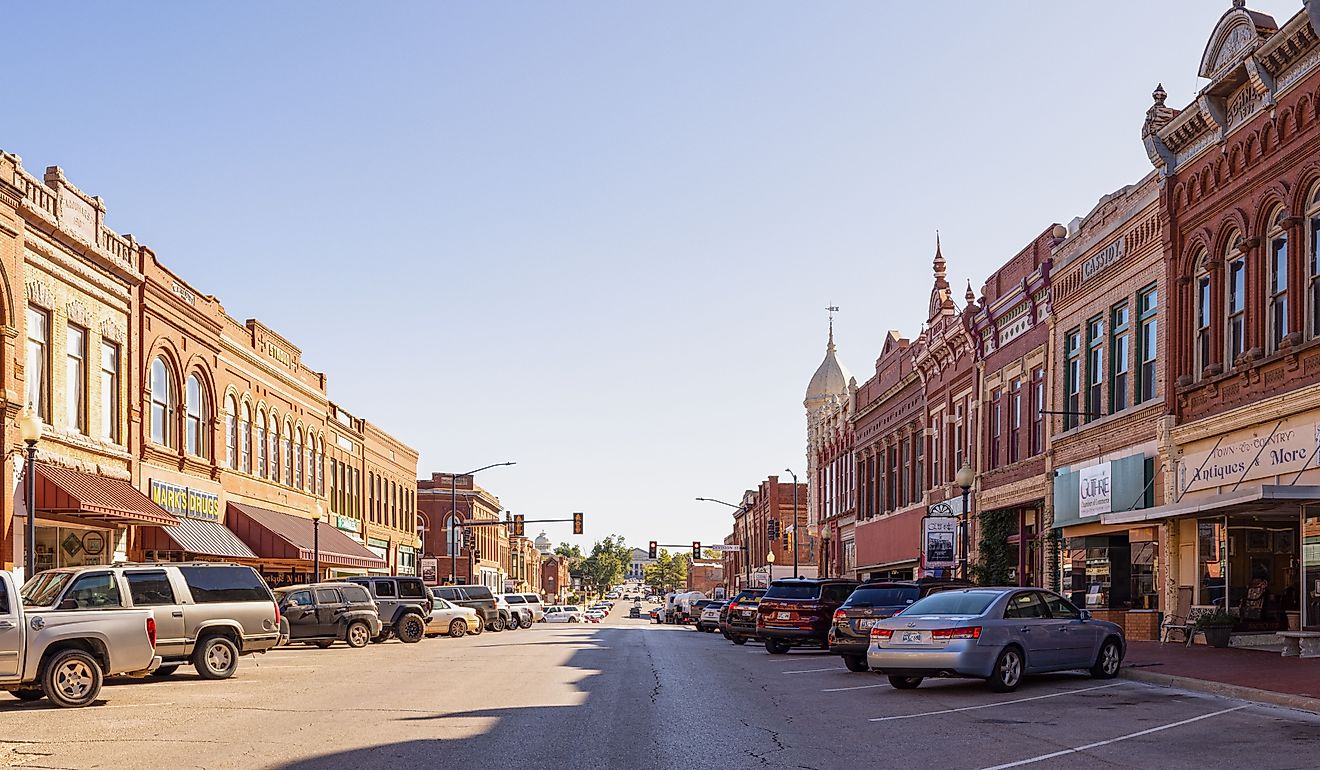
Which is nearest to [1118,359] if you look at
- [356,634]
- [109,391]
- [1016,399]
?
[1016,399]

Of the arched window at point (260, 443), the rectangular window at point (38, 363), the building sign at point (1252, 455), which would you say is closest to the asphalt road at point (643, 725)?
the building sign at point (1252, 455)

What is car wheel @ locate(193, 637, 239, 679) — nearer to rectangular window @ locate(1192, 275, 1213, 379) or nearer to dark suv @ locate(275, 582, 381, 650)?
dark suv @ locate(275, 582, 381, 650)

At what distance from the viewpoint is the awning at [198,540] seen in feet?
121

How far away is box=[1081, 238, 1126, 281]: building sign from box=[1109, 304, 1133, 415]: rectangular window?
3.61ft

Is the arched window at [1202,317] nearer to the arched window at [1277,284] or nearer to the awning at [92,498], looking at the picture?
the arched window at [1277,284]

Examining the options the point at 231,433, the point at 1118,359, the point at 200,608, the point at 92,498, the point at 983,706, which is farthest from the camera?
the point at 231,433

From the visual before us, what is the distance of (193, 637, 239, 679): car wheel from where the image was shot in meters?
21.6

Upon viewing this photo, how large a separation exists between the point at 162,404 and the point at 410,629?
942 centimetres

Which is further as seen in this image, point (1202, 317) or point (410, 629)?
point (410, 629)

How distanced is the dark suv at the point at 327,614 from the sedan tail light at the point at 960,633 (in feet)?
66.5

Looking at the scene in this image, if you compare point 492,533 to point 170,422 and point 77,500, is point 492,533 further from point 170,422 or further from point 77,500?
point 77,500

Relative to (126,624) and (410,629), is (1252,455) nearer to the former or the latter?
(126,624)

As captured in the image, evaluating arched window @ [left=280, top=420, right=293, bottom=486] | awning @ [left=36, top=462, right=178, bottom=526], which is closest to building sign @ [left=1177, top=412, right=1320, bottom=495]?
awning @ [left=36, top=462, right=178, bottom=526]

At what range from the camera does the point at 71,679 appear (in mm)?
17297
